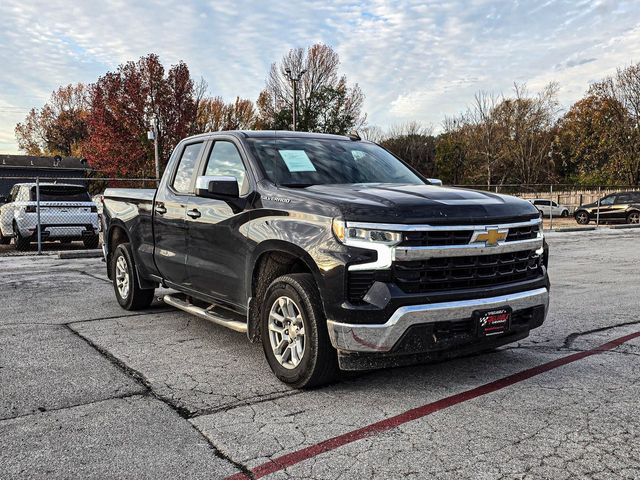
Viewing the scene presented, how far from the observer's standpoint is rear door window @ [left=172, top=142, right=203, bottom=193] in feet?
18.6

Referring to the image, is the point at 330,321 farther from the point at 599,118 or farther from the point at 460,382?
the point at 599,118

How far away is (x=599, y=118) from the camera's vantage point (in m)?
44.3

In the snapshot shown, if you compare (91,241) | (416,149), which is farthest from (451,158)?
(91,241)

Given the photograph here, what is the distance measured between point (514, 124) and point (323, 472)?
2168 inches

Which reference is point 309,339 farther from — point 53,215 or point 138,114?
point 138,114

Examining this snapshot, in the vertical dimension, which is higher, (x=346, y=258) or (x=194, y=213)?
(x=194, y=213)

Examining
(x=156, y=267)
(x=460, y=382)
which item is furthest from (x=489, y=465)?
(x=156, y=267)

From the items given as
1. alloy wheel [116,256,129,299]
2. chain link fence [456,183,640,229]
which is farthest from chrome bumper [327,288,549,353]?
chain link fence [456,183,640,229]

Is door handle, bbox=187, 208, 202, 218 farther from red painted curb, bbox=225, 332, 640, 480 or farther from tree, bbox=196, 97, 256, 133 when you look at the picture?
tree, bbox=196, 97, 256, 133

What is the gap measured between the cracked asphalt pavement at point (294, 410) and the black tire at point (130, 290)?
2.25 feet

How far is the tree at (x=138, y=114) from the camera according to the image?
4375 centimetres

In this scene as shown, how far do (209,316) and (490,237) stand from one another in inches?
99.8

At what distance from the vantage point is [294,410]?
3.70 meters

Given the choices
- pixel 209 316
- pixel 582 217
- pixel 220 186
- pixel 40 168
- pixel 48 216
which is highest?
pixel 40 168
